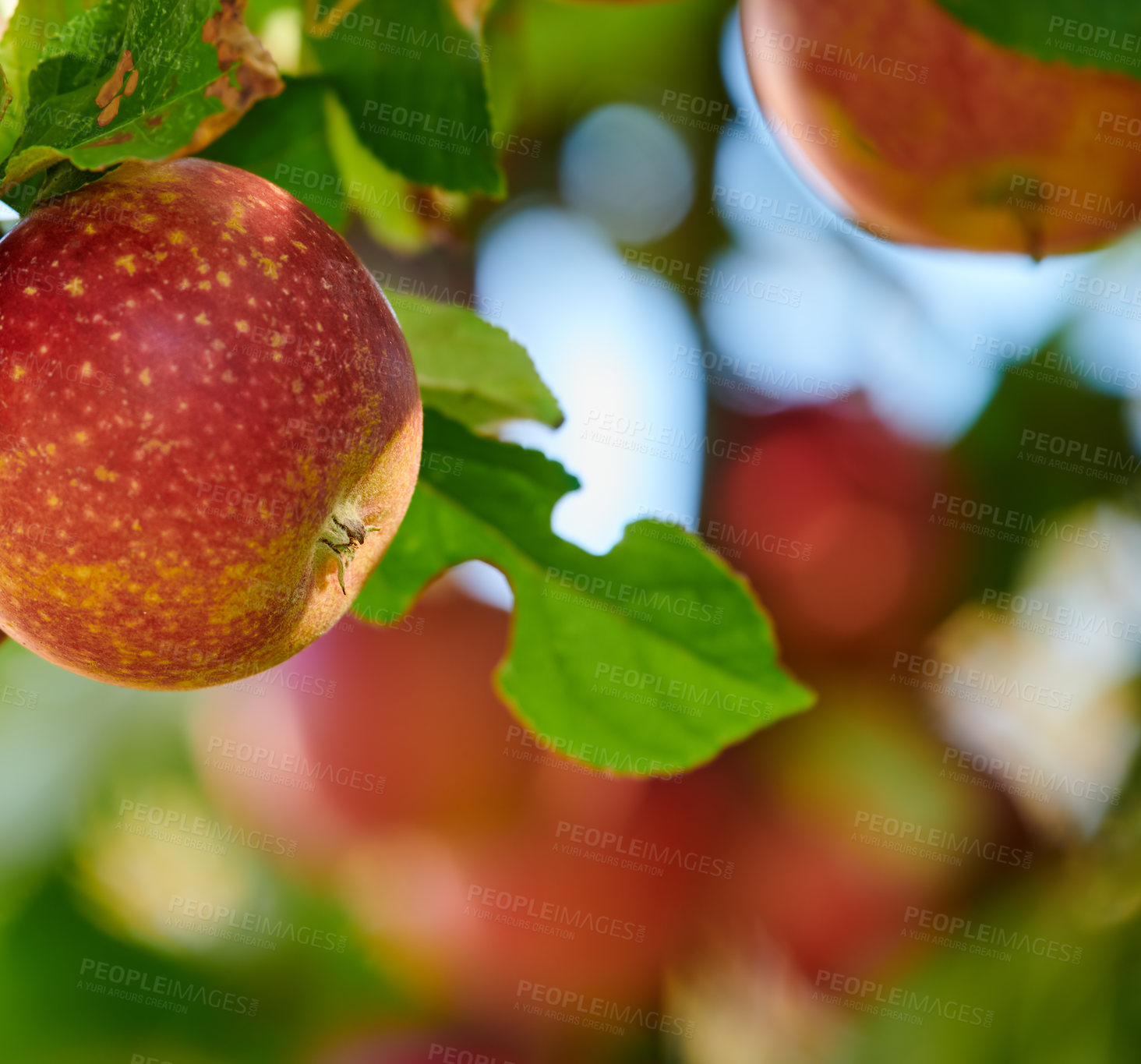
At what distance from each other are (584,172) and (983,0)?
87 cm

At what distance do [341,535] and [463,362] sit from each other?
29 centimetres

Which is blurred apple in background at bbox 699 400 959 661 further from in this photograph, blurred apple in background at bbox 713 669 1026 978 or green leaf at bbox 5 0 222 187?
green leaf at bbox 5 0 222 187

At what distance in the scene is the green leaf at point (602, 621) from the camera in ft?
2.87

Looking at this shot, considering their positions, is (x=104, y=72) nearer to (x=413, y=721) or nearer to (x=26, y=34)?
(x=26, y=34)

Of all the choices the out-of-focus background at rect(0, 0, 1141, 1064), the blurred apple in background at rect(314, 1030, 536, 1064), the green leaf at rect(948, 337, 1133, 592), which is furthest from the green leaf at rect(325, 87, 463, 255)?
the blurred apple in background at rect(314, 1030, 536, 1064)

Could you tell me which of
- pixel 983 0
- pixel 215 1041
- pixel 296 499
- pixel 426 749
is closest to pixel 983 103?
pixel 983 0

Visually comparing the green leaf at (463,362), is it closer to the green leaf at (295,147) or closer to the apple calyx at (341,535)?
the green leaf at (295,147)

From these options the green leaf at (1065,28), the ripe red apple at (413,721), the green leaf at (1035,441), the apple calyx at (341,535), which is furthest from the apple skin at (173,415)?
the green leaf at (1035,441)

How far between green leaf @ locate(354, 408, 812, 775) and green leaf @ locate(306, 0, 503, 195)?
22 cm

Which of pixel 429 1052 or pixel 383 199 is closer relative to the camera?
pixel 383 199

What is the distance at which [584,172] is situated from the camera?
1.63m

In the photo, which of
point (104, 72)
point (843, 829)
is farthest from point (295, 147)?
point (843, 829)

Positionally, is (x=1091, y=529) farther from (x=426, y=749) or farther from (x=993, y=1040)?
(x=426, y=749)

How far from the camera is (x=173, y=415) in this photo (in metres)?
0.52
